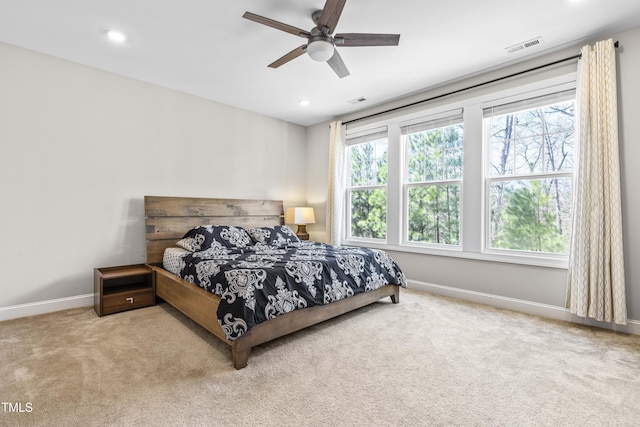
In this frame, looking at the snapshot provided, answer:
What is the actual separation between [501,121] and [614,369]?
100 inches

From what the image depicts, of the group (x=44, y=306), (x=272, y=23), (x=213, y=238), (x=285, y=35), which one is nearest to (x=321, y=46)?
(x=272, y=23)

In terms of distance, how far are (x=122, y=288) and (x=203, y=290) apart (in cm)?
142

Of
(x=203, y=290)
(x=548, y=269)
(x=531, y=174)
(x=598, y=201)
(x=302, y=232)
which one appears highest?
(x=531, y=174)

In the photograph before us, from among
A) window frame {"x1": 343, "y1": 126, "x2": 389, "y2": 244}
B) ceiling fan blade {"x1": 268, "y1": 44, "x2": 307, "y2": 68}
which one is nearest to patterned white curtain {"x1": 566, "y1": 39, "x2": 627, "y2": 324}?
window frame {"x1": 343, "y1": 126, "x2": 389, "y2": 244}

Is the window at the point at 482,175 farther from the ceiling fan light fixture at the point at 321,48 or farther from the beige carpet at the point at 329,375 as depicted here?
the ceiling fan light fixture at the point at 321,48

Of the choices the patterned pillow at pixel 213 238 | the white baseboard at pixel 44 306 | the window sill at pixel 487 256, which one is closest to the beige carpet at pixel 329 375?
the white baseboard at pixel 44 306

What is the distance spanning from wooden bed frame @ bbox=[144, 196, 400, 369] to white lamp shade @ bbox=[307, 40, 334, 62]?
207 centimetres

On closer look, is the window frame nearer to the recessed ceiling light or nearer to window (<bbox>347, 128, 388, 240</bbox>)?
window (<bbox>347, 128, 388, 240</bbox>)

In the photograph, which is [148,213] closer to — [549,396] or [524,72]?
[549,396]

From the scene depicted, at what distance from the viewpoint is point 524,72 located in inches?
125

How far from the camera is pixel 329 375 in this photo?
1.92m

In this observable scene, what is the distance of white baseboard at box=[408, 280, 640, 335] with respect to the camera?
2621mm

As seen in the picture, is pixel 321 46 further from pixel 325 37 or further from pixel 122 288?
pixel 122 288

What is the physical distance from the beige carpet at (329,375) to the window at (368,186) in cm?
204
